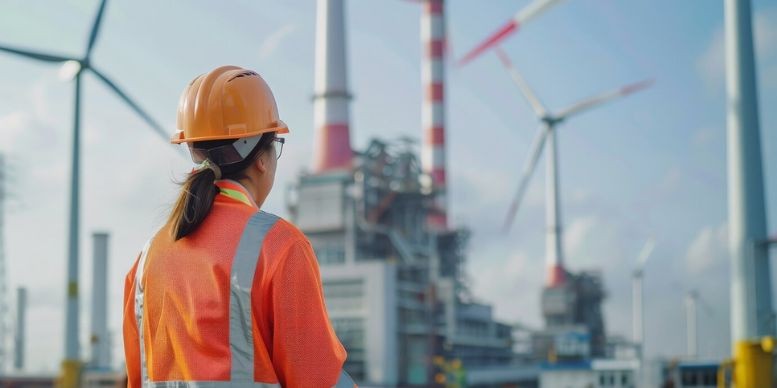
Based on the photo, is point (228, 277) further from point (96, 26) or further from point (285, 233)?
point (96, 26)

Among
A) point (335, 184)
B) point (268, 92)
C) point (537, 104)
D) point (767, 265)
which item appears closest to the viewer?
point (268, 92)

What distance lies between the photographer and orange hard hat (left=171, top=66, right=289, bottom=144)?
181 centimetres

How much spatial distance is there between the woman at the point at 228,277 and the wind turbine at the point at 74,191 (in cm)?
1796

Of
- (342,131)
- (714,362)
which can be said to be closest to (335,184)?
(342,131)

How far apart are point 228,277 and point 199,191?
206 millimetres

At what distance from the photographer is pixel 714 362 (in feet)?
117

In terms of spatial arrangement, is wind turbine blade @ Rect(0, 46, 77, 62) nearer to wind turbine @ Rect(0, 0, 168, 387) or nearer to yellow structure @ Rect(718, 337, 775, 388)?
wind turbine @ Rect(0, 0, 168, 387)

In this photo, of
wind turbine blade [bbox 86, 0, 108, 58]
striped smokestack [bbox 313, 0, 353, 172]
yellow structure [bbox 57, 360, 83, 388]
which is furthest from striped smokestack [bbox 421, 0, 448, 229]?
yellow structure [bbox 57, 360, 83, 388]

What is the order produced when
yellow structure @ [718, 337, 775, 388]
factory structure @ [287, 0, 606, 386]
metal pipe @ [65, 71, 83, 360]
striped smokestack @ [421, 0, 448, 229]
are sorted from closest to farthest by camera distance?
yellow structure @ [718, 337, 775, 388], metal pipe @ [65, 71, 83, 360], factory structure @ [287, 0, 606, 386], striped smokestack @ [421, 0, 448, 229]

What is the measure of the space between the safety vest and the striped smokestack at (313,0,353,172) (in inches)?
2055

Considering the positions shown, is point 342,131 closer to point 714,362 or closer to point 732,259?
point 714,362

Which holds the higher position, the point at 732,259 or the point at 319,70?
the point at 319,70

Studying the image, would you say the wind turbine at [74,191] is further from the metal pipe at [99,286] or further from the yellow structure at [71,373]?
the metal pipe at [99,286]

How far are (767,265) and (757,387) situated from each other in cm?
133
